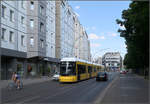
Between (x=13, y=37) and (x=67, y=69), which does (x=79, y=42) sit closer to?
(x=13, y=37)

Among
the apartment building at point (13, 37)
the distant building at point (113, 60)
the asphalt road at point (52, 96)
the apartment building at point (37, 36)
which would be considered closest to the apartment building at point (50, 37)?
the apartment building at point (37, 36)

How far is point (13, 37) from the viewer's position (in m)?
35.1

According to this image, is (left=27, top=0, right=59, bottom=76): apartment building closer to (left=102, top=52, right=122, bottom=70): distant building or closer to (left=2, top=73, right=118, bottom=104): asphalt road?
(left=2, top=73, right=118, bottom=104): asphalt road

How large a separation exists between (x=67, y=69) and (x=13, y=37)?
11417mm

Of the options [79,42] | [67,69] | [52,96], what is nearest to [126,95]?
[52,96]

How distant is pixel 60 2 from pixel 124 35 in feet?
114

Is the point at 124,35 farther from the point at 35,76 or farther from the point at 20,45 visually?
the point at 35,76

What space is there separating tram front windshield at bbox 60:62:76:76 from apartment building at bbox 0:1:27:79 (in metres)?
8.27

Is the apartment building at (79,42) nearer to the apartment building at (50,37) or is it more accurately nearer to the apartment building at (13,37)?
the apartment building at (50,37)

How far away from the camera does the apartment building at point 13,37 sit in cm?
3219

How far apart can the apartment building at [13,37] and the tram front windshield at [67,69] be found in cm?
827

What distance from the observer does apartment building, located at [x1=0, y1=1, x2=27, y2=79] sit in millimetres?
32188

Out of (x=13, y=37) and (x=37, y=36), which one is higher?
(x=37, y=36)

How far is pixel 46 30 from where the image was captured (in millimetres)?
47750
